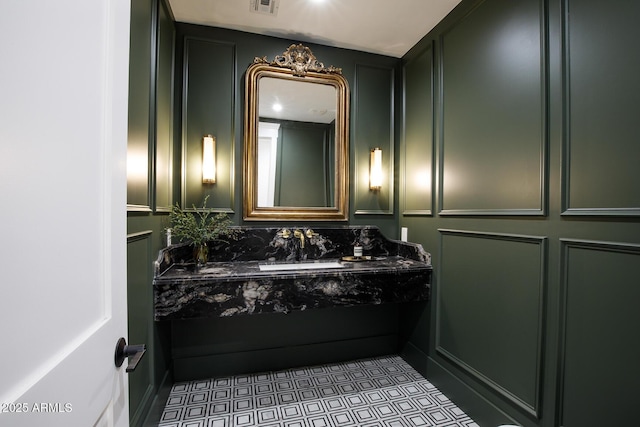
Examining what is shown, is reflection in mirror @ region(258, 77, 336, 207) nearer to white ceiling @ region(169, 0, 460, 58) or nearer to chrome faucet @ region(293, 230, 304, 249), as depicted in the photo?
chrome faucet @ region(293, 230, 304, 249)

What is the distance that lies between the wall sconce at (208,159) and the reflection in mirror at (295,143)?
0.35 meters

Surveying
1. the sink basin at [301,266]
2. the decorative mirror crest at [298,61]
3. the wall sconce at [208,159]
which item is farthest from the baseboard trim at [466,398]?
the decorative mirror crest at [298,61]

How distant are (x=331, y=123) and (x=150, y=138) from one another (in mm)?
1391

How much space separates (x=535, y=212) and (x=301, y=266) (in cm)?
142

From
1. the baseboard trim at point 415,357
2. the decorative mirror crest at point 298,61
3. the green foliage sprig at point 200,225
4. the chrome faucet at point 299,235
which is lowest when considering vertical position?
the baseboard trim at point 415,357

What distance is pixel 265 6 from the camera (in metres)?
1.98

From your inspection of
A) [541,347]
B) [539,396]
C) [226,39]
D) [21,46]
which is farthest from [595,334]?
[226,39]

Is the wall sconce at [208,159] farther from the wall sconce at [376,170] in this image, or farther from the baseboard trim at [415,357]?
the baseboard trim at [415,357]

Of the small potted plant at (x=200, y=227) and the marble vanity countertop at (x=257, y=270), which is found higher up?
the small potted plant at (x=200, y=227)

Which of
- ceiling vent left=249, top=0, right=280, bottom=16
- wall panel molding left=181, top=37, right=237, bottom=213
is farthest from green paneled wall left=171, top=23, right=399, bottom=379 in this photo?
ceiling vent left=249, top=0, right=280, bottom=16

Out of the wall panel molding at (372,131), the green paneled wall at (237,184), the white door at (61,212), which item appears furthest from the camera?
the wall panel molding at (372,131)

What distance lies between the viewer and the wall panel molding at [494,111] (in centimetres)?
145

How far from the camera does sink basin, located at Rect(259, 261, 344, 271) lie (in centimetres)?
199

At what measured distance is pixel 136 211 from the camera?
53.1 inches
